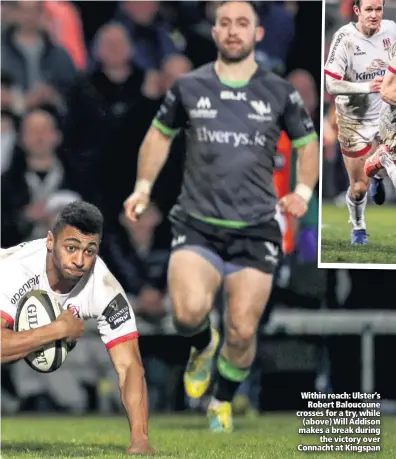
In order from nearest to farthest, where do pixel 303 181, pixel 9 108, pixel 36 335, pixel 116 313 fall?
1. pixel 36 335
2. pixel 116 313
3. pixel 303 181
4. pixel 9 108

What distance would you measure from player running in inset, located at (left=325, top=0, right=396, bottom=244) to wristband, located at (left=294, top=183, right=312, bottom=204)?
0.27m

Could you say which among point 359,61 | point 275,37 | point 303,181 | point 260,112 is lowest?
point 303,181

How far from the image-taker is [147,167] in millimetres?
8062

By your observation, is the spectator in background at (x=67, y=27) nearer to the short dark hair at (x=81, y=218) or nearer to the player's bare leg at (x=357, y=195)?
the short dark hair at (x=81, y=218)

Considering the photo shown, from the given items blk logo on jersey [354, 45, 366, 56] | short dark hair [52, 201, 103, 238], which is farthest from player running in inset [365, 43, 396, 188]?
short dark hair [52, 201, 103, 238]

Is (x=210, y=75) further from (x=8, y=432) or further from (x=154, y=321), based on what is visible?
(x=8, y=432)

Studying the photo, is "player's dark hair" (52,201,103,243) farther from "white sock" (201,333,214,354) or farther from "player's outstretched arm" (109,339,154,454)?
"white sock" (201,333,214,354)

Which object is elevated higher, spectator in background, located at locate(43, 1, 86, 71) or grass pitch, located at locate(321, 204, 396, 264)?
spectator in background, located at locate(43, 1, 86, 71)

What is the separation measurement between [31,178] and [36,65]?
2.61 feet

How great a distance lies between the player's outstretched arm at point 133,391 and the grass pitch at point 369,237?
1.50 meters

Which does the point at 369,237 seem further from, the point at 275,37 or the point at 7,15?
the point at 7,15

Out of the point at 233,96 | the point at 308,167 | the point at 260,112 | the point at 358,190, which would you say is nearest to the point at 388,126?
the point at 358,190

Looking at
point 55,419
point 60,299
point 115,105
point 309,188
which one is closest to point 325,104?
point 309,188

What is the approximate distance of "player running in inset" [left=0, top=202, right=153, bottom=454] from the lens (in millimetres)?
7430
